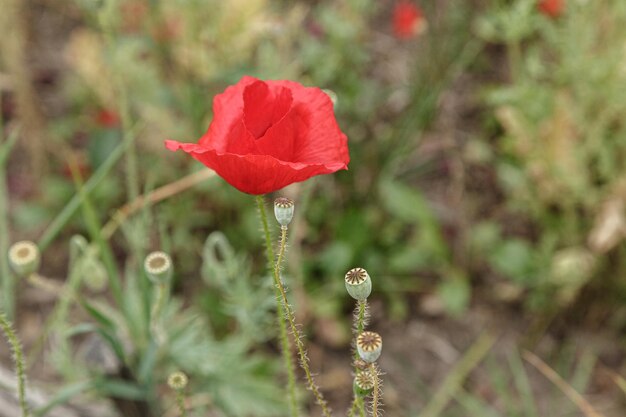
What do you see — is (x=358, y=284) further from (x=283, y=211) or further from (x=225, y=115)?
(x=225, y=115)

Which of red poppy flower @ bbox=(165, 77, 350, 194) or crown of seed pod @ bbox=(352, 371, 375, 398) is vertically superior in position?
red poppy flower @ bbox=(165, 77, 350, 194)

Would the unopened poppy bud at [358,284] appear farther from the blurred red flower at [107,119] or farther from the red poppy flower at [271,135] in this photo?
the blurred red flower at [107,119]

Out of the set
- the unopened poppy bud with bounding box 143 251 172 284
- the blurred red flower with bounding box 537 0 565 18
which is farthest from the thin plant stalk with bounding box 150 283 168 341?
the blurred red flower with bounding box 537 0 565 18

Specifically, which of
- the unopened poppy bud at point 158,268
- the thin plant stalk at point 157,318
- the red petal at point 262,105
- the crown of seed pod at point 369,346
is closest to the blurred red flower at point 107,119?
the thin plant stalk at point 157,318

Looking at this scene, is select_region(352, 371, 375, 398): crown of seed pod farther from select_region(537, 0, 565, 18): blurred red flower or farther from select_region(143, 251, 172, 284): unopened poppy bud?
select_region(537, 0, 565, 18): blurred red flower

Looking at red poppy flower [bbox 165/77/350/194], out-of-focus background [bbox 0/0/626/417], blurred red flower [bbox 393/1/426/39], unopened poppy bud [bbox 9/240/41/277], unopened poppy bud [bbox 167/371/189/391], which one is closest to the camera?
red poppy flower [bbox 165/77/350/194]

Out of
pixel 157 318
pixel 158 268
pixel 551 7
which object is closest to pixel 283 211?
pixel 158 268
